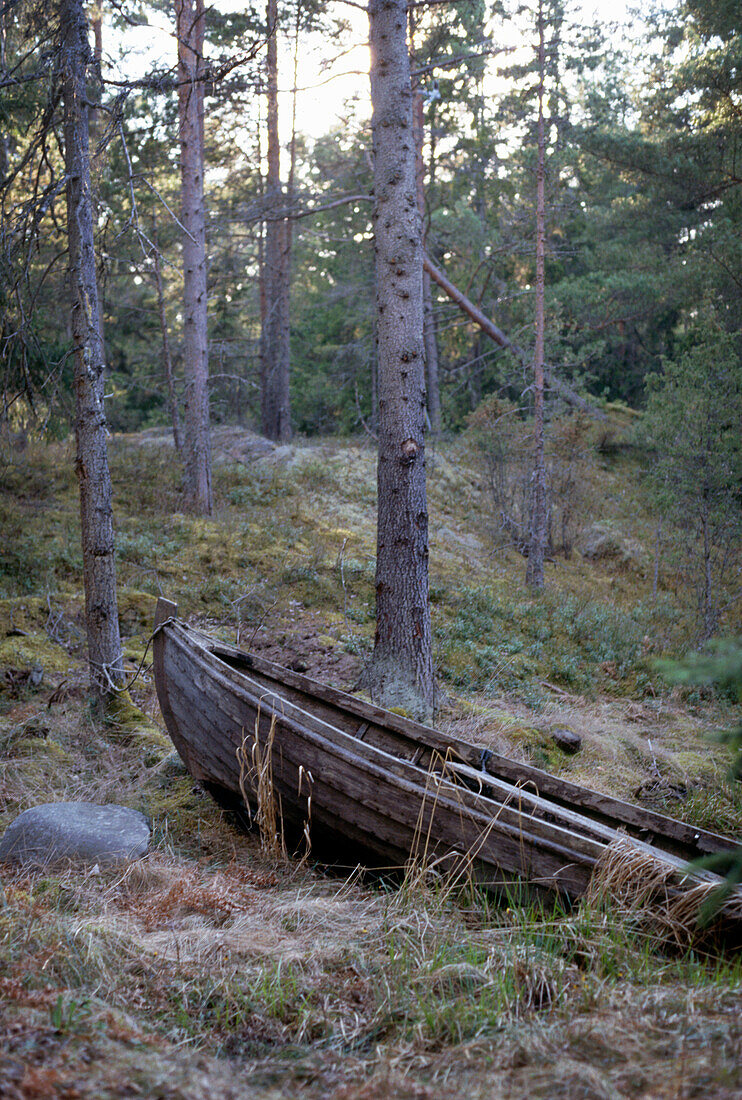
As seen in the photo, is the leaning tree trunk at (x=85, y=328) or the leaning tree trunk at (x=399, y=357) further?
the leaning tree trunk at (x=399, y=357)

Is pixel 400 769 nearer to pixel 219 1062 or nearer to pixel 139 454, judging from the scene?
pixel 219 1062

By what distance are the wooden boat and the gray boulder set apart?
2.12 ft

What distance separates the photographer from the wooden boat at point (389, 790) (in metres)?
3.49

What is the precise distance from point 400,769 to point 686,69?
53.7ft

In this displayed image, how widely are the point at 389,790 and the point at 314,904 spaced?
64 centimetres

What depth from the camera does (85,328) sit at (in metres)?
5.85

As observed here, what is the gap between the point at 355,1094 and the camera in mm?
2066

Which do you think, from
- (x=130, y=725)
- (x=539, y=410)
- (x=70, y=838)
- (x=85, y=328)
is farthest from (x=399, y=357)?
(x=539, y=410)

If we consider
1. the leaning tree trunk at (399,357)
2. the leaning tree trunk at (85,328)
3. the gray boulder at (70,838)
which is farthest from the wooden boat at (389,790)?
the leaning tree trunk at (399,357)

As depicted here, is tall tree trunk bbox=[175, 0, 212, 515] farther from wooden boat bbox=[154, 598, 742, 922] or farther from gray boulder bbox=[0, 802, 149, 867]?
gray boulder bbox=[0, 802, 149, 867]

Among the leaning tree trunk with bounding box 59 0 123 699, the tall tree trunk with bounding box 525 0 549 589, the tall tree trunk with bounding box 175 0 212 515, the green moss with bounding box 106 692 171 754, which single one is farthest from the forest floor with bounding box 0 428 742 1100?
the leaning tree trunk with bounding box 59 0 123 699

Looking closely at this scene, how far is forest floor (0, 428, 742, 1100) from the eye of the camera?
218 centimetres

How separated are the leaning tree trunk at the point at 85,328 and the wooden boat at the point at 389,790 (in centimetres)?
124

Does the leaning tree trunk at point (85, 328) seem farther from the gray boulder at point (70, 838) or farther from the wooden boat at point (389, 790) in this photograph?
the gray boulder at point (70, 838)
